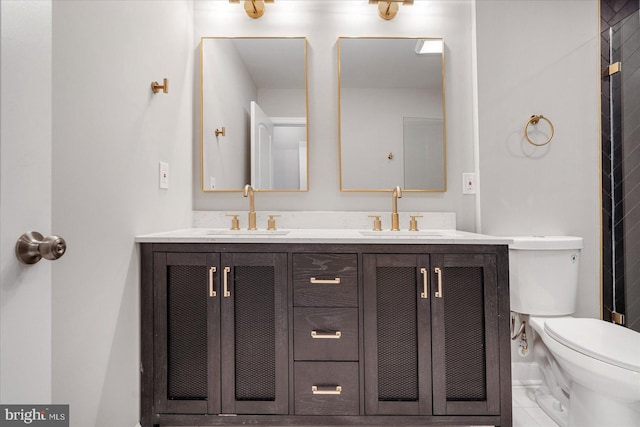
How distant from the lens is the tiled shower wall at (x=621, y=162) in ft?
5.98

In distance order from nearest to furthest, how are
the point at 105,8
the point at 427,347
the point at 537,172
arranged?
the point at 105,8 → the point at 427,347 → the point at 537,172

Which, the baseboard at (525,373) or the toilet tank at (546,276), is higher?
the toilet tank at (546,276)

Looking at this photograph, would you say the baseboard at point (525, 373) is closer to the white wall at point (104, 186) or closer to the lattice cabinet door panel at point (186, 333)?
the lattice cabinet door panel at point (186, 333)

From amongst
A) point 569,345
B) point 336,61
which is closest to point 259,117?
point 336,61

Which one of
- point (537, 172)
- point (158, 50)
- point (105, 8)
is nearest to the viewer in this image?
point (105, 8)

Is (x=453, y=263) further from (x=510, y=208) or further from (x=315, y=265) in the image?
(x=510, y=208)

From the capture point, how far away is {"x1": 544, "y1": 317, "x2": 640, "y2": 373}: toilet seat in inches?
47.4

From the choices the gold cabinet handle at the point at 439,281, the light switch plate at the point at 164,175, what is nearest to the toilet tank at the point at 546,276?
the gold cabinet handle at the point at 439,281

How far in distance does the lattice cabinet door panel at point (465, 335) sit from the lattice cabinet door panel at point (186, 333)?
2.96ft

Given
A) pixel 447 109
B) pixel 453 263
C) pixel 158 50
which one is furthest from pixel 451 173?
pixel 158 50

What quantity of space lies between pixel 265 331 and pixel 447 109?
155cm

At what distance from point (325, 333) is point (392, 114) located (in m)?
1.25

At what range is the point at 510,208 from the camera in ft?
6.30

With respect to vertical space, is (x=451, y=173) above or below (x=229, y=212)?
above
